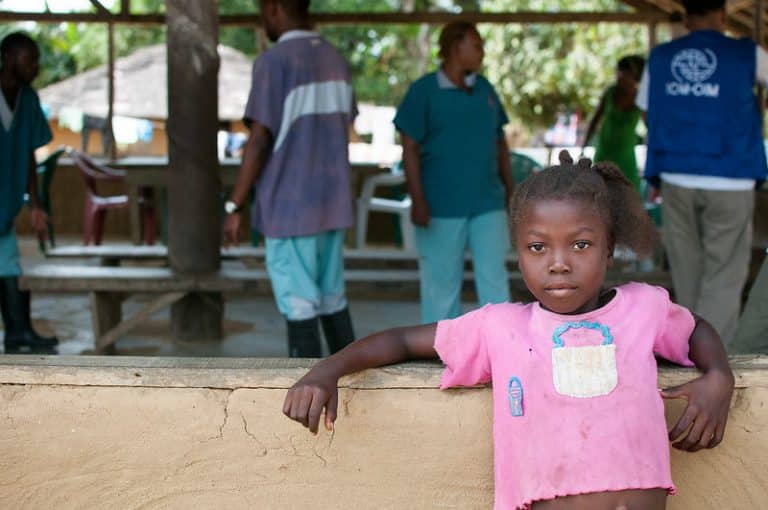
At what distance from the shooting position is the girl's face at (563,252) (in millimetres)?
1819

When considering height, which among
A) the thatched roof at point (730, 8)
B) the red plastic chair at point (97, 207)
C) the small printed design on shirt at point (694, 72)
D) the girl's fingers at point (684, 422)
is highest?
the thatched roof at point (730, 8)

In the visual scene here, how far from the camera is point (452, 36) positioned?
13.7 feet

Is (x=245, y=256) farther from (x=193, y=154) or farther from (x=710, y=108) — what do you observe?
(x=710, y=108)

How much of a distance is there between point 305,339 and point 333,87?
39.4 inches

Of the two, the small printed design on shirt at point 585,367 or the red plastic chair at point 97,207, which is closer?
the small printed design on shirt at point 585,367

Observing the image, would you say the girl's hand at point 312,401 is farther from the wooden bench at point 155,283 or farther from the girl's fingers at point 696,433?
the wooden bench at point 155,283

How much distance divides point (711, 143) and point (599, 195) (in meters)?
2.55

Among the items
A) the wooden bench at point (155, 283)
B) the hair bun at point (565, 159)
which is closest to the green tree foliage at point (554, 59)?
the wooden bench at point (155, 283)

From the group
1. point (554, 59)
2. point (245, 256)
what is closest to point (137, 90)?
point (554, 59)

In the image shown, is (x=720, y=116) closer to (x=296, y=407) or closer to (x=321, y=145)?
(x=321, y=145)

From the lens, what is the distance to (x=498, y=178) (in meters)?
4.53

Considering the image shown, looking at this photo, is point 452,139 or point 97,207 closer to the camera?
point 452,139

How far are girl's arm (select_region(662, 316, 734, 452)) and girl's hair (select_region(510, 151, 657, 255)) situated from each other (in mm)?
277

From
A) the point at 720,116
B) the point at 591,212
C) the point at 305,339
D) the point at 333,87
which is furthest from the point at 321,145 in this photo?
the point at 591,212
